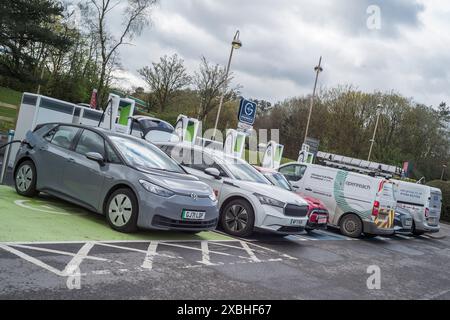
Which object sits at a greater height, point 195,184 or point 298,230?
point 195,184

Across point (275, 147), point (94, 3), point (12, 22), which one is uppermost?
point (94, 3)

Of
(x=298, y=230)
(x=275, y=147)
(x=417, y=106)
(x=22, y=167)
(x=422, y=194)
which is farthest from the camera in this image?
(x=417, y=106)

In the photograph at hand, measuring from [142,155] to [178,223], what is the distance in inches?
61.2

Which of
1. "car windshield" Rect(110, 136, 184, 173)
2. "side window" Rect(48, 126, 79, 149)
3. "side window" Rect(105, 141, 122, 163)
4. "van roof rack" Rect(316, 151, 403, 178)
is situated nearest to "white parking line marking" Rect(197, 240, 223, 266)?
"car windshield" Rect(110, 136, 184, 173)

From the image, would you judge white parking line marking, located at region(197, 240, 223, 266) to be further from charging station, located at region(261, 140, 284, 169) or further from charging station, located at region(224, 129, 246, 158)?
charging station, located at region(261, 140, 284, 169)

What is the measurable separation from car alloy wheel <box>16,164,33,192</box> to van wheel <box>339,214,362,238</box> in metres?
8.75

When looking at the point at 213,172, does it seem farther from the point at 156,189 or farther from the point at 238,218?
the point at 156,189

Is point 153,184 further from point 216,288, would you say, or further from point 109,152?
point 216,288

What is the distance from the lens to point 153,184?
7.09m

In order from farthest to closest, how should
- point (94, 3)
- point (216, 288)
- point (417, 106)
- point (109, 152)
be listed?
point (417, 106) → point (94, 3) → point (109, 152) → point (216, 288)

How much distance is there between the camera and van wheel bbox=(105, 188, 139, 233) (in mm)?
7070

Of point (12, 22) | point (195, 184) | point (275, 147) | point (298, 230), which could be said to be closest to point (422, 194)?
point (275, 147)

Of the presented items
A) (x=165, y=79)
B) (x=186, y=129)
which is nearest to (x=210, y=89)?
(x=165, y=79)

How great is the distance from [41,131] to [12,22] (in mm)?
22256
